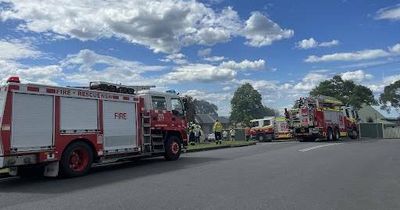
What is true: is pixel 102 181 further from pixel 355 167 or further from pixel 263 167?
pixel 355 167

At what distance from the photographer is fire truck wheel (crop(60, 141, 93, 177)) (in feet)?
42.2

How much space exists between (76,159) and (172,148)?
521cm

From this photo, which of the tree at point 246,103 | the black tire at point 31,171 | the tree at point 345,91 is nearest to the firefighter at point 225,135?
the black tire at point 31,171

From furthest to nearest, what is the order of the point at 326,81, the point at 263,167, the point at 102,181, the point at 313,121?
the point at 326,81
the point at 313,121
the point at 263,167
the point at 102,181

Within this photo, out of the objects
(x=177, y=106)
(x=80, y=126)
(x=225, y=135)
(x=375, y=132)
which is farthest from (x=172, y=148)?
(x=375, y=132)

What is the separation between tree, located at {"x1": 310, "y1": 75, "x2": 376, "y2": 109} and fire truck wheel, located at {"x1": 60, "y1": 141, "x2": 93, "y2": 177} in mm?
72267

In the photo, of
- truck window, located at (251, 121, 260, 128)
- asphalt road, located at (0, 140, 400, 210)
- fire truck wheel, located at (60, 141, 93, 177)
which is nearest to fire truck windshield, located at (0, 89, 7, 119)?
asphalt road, located at (0, 140, 400, 210)

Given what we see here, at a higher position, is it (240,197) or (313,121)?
(313,121)

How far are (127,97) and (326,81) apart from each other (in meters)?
71.6

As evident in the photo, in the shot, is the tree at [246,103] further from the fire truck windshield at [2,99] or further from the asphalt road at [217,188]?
the fire truck windshield at [2,99]

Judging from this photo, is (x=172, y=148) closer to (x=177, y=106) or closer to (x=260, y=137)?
(x=177, y=106)

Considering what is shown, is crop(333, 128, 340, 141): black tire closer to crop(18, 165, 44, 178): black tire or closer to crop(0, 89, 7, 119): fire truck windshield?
crop(18, 165, 44, 178): black tire

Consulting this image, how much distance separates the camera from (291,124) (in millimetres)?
35406

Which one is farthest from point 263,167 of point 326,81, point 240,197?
point 326,81
